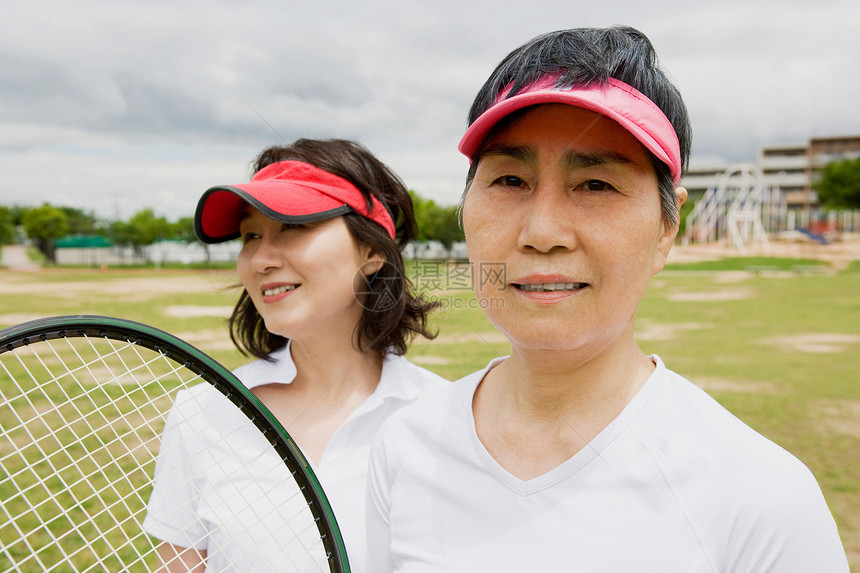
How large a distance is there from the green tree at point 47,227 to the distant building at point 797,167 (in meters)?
66.9

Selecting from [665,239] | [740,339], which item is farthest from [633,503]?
[740,339]

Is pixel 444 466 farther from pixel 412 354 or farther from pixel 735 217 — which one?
pixel 735 217

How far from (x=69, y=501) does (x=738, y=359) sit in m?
9.19

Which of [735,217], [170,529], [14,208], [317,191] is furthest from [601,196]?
[14,208]

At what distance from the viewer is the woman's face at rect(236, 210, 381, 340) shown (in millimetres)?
2223

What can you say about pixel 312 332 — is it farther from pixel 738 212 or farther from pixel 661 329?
pixel 738 212

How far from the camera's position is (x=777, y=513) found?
1132 mm

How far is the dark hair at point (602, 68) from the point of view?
4.11 ft

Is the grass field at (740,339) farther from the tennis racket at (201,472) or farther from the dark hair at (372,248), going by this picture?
the tennis racket at (201,472)

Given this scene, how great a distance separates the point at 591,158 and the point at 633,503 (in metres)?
0.69

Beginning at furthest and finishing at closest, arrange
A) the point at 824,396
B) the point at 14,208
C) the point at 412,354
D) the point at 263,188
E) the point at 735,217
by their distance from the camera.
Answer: the point at 14,208 < the point at 735,217 < the point at 412,354 < the point at 824,396 < the point at 263,188

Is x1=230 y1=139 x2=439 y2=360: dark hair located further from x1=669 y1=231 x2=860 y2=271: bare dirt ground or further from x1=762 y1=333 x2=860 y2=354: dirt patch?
x1=669 y1=231 x2=860 y2=271: bare dirt ground

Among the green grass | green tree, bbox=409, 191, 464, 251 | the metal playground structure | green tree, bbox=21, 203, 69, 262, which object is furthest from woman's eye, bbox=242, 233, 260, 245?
green tree, bbox=21, 203, 69, 262

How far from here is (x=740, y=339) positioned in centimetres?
1168
